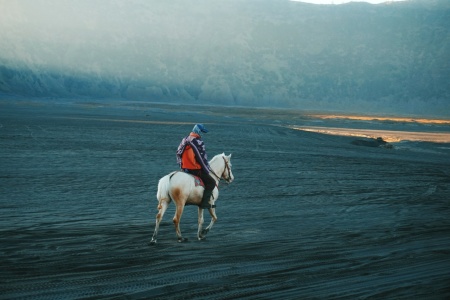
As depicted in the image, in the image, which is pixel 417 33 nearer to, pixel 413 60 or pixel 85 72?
pixel 413 60

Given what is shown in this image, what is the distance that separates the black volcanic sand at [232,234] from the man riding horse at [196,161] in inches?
38.5

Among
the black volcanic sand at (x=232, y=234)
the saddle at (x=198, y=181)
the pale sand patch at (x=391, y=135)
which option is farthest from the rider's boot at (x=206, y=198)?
the pale sand patch at (x=391, y=135)

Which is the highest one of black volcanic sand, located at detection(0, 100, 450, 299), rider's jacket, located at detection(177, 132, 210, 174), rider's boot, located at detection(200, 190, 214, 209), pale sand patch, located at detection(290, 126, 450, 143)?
rider's jacket, located at detection(177, 132, 210, 174)

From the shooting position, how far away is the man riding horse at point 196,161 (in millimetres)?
10656

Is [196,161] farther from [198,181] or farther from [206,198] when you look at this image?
[206,198]

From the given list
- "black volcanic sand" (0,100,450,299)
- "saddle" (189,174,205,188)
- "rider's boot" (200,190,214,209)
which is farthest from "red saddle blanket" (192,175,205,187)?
"black volcanic sand" (0,100,450,299)

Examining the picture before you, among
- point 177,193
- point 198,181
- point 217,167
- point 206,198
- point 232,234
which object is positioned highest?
point 217,167

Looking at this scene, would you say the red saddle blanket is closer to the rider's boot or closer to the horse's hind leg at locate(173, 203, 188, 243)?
the rider's boot

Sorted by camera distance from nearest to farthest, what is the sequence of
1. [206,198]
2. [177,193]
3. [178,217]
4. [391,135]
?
[177,193] → [178,217] → [206,198] → [391,135]

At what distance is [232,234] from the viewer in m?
11.6

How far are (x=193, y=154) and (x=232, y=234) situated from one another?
190 cm

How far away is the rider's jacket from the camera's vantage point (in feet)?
34.9

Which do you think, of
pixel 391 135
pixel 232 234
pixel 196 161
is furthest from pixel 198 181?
pixel 391 135

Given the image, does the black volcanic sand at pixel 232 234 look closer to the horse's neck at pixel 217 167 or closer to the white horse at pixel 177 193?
the white horse at pixel 177 193
